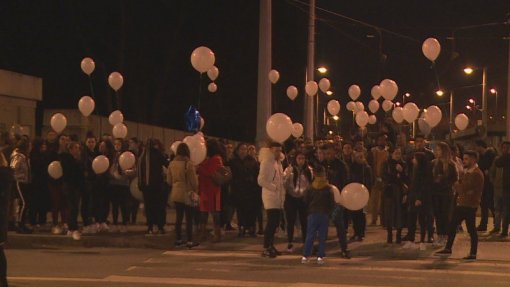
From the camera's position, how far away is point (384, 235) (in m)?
14.1

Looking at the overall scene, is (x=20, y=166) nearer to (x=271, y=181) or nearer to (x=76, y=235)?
(x=76, y=235)

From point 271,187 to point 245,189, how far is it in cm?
243

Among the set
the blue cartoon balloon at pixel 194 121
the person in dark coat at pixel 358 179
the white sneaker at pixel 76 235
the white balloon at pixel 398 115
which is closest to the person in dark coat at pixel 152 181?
the white sneaker at pixel 76 235

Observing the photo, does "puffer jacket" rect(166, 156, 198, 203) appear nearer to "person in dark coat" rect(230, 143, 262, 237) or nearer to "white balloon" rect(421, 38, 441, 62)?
"person in dark coat" rect(230, 143, 262, 237)

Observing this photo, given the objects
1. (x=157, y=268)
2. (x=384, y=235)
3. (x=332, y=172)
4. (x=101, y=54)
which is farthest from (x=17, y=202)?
(x=101, y=54)

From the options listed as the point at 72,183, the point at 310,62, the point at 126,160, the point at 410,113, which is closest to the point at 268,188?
the point at 126,160

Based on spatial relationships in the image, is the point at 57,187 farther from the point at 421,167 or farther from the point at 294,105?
the point at 294,105

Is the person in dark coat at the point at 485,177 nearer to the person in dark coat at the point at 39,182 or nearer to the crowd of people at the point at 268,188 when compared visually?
the crowd of people at the point at 268,188

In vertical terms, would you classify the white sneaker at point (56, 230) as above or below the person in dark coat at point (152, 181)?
below

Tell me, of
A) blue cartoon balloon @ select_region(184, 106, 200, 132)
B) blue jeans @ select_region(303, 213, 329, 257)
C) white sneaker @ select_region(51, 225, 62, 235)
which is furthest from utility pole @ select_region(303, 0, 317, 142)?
blue jeans @ select_region(303, 213, 329, 257)

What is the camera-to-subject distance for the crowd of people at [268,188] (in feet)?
38.2

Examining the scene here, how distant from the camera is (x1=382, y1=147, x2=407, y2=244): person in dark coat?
12.8 m

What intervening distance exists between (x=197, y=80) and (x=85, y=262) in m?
31.0

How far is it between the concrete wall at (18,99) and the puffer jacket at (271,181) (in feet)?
30.0
